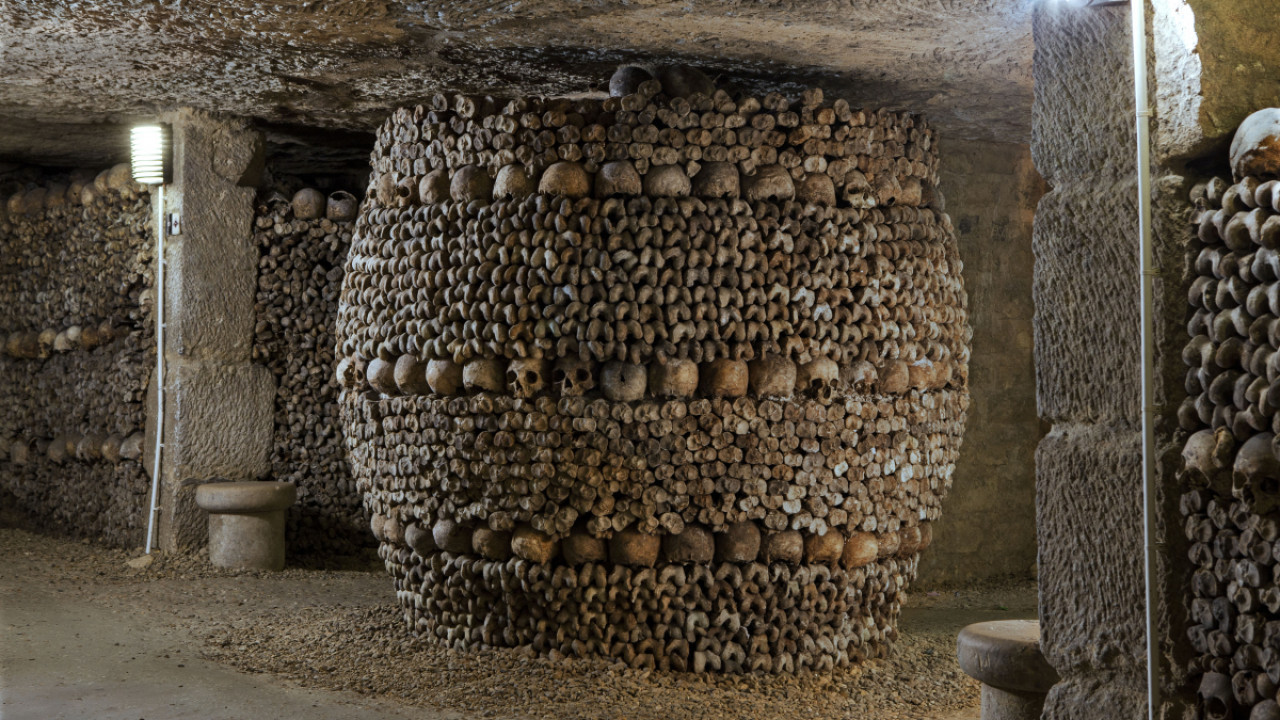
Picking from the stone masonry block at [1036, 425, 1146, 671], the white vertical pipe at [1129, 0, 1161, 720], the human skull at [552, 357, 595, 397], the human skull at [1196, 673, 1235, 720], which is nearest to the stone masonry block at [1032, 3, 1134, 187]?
the white vertical pipe at [1129, 0, 1161, 720]

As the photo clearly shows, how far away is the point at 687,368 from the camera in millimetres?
4684

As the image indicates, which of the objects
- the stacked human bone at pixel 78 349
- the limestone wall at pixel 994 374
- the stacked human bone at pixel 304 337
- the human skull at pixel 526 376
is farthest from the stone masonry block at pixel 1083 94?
the stacked human bone at pixel 78 349

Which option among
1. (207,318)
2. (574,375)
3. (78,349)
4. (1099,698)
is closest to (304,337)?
(207,318)

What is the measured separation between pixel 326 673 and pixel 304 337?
3145mm

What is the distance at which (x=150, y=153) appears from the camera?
22.6 ft

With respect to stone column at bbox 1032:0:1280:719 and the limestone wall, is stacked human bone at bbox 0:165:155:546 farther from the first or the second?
stone column at bbox 1032:0:1280:719

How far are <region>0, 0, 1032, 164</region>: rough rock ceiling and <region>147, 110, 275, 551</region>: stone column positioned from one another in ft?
1.24

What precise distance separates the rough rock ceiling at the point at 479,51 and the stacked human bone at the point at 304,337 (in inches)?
34.0

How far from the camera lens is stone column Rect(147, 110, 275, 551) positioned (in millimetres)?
6988

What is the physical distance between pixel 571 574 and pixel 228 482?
3134 millimetres

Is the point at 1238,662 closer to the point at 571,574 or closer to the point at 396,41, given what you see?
the point at 571,574

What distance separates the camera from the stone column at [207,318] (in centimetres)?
699

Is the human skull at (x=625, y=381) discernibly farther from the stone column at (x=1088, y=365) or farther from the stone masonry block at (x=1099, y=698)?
the stone masonry block at (x=1099, y=698)

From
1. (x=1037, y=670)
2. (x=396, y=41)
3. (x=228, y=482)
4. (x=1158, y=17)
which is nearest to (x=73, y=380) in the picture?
(x=228, y=482)
